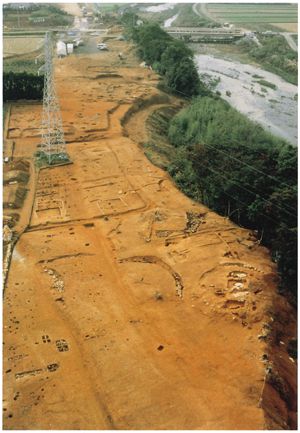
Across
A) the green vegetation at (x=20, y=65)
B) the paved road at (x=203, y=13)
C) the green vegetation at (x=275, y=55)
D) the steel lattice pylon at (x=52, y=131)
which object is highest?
the paved road at (x=203, y=13)

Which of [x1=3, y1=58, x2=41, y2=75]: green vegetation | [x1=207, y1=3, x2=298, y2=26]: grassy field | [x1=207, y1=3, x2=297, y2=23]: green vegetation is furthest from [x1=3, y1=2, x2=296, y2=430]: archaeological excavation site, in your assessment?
[x1=207, y1=3, x2=297, y2=23]: green vegetation

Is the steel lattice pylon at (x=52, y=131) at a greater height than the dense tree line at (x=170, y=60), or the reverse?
the dense tree line at (x=170, y=60)

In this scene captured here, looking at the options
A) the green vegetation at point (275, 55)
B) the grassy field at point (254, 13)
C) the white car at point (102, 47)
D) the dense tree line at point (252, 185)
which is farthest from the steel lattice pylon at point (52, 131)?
the grassy field at point (254, 13)

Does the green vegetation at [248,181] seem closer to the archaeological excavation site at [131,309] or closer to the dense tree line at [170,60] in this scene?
the archaeological excavation site at [131,309]

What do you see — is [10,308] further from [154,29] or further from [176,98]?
[154,29]

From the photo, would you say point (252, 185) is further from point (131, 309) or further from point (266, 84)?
point (266, 84)

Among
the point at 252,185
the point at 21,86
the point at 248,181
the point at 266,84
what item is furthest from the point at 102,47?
the point at 252,185

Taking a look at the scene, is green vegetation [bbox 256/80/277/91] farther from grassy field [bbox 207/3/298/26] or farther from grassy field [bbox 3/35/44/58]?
grassy field [bbox 207/3/298/26]
